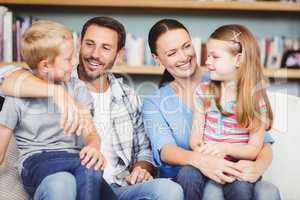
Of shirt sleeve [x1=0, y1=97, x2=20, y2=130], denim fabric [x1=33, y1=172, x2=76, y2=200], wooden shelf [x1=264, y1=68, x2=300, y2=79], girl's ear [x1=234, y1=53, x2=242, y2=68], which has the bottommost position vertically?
denim fabric [x1=33, y1=172, x2=76, y2=200]

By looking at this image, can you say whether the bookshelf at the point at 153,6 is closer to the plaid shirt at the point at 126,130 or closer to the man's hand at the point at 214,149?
the plaid shirt at the point at 126,130

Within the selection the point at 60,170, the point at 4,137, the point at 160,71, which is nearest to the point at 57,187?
the point at 60,170

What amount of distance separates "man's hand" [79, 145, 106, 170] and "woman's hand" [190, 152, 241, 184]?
0.19 meters

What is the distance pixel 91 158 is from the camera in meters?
0.88

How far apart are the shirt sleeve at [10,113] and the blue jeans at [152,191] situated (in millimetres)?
250

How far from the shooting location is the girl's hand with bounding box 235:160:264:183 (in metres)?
0.91

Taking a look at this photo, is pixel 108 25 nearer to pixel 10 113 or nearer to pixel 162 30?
pixel 162 30

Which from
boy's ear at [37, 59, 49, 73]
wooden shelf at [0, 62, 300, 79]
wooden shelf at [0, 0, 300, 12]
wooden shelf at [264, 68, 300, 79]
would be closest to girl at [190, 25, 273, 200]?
boy's ear at [37, 59, 49, 73]

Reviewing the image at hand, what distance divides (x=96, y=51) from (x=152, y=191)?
0.34m

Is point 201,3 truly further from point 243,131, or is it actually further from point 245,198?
point 245,198

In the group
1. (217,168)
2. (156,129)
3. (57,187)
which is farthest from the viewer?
(156,129)

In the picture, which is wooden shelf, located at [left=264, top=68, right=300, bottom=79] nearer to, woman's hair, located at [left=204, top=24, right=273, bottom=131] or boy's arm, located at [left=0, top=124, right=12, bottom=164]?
woman's hair, located at [left=204, top=24, right=273, bottom=131]

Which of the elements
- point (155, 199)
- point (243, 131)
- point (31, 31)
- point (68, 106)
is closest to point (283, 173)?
point (243, 131)

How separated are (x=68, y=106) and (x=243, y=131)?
1.19ft
